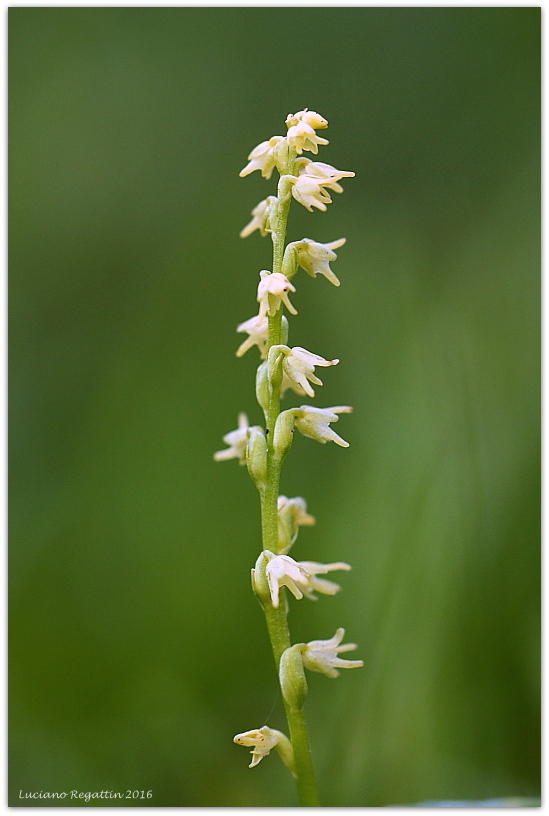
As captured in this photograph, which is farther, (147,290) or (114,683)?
(147,290)

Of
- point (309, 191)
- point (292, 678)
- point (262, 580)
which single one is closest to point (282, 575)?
point (262, 580)

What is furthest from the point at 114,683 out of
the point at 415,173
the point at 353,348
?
the point at 415,173

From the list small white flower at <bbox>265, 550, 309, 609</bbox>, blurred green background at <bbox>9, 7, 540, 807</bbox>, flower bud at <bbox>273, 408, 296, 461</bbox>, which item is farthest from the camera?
blurred green background at <bbox>9, 7, 540, 807</bbox>

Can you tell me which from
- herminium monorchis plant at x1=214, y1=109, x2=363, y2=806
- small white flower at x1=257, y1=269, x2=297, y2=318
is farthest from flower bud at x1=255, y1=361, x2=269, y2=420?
small white flower at x1=257, y1=269, x2=297, y2=318

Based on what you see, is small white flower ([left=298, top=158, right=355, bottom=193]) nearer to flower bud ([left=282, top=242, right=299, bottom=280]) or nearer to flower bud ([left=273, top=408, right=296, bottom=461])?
flower bud ([left=282, top=242, right=299, bottom=280])

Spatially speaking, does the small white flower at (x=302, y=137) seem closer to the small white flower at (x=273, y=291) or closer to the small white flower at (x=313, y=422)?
the small white flower at (x=273, y=291)

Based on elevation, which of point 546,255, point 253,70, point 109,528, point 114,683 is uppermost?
point 253,70

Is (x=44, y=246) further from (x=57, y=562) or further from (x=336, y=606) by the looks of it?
(x=336, y=606)
